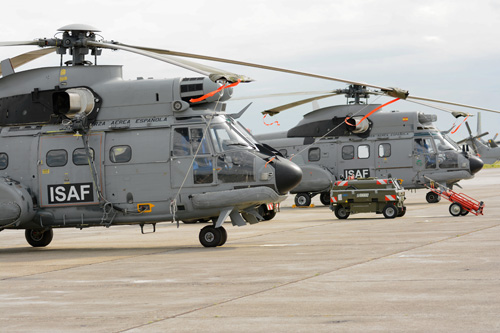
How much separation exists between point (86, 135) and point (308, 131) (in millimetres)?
15079

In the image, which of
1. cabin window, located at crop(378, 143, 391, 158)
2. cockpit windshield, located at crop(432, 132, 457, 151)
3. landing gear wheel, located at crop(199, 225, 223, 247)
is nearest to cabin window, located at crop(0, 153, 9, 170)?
landing gear wheel, located at crop(199, 225, 223, 247)

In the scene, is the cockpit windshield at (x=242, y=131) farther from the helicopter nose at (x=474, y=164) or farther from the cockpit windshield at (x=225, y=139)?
the helicopter nose at (x=474, y=164)

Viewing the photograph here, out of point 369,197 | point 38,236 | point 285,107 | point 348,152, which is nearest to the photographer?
point 38,236

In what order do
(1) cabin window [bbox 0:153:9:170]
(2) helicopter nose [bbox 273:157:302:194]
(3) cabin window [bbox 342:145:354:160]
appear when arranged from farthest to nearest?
1. (3) cabin window [bbox 342:145:354:160]
2. (1) cabin window [bbox 0:153:9:170]
3. (2) helicopter nose [bbox 273:157:302:194]

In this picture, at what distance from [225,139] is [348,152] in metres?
15.5

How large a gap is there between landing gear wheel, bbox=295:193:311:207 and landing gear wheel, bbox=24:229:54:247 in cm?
1508

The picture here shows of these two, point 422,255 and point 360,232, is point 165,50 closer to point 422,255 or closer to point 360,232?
point 422,255

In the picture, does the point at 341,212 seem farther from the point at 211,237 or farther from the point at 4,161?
the point at 4,161

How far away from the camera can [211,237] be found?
15.9 metres

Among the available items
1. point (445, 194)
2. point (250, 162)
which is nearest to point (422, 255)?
point (250, 162)

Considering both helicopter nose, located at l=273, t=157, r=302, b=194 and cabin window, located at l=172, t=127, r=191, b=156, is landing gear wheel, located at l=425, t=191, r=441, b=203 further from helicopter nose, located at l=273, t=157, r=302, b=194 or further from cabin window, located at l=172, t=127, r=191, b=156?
cabin window, located at l=172, t=127, r=191, b=156

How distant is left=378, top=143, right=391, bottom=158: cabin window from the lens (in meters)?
30.3

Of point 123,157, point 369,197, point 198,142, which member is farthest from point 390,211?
point 123,157

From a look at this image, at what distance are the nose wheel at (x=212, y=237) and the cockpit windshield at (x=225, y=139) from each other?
1.58 metres
